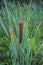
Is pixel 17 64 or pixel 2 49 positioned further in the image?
pixel 2 49

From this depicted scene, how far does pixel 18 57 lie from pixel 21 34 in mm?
227

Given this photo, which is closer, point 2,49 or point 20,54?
point 20,54

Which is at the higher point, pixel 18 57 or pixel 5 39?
pixel 18 57

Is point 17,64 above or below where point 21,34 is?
below

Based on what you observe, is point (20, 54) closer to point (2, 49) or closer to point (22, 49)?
point (22, 49)

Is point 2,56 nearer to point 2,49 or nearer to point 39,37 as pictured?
point 2,49

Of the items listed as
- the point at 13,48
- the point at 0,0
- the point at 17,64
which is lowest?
the point at 0,0

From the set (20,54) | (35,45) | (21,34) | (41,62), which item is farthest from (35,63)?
(21,34)

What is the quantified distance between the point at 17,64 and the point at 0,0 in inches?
104

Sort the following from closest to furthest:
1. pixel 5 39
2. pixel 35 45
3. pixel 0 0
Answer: pixel 35 45, pixel 5 39, pixel 0 0

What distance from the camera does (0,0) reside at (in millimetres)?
4125

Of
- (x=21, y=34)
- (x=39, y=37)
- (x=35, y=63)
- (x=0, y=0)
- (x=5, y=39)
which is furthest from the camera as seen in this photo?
(x=0, y=0)

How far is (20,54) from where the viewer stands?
1676 millimetres

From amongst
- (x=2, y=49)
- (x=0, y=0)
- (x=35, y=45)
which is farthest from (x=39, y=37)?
(x=0, y=0)
